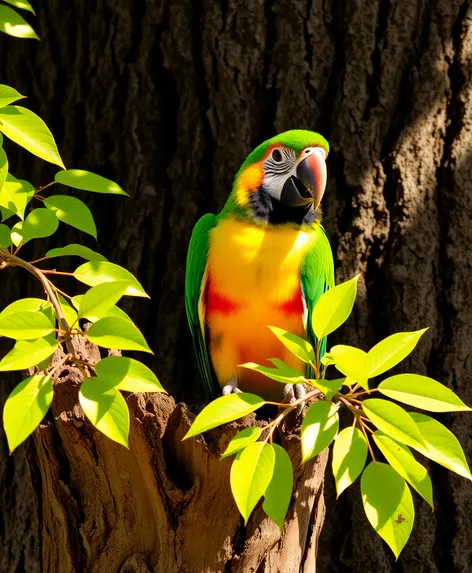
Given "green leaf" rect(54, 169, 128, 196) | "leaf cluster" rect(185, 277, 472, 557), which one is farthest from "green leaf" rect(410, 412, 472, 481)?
"green leaf" rect(54, 169, 128, 196)

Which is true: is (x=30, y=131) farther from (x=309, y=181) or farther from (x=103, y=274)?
(x=309, y=181)

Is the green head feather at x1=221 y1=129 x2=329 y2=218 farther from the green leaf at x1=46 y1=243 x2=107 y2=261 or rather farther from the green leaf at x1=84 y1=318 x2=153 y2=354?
the green leaf at x1=84 y1=318 x2=153 y2=354

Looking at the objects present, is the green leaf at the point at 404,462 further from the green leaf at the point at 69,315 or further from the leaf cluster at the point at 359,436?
the green leaf at the point at 69,315

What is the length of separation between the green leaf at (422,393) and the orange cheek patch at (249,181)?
1424mm

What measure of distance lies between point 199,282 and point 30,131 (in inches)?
50.6

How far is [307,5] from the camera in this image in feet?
10.5

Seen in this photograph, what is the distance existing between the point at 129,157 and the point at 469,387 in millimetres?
1613

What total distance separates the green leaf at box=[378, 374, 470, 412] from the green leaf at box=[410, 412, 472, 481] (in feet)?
0.18

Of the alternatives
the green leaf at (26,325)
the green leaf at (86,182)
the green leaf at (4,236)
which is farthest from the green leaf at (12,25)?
the green leaf at (26,325)

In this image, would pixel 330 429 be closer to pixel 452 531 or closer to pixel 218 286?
pixel 218 286

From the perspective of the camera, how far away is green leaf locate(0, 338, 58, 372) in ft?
4.96

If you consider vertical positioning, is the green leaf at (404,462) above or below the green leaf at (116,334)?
below

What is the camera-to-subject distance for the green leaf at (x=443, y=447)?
5.29ft

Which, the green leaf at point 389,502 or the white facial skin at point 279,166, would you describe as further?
the white facial skin at point 279,166
